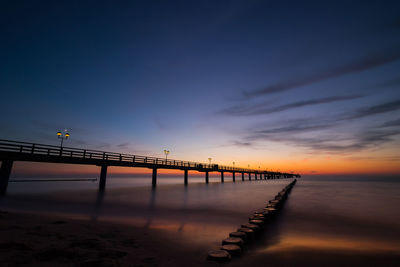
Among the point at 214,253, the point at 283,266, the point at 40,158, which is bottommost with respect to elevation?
the point at 283,266

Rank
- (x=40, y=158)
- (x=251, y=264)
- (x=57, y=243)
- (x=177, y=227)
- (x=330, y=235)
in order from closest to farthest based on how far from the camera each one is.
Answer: (x=251, y=264), (x=57, y=243), (x=330, y=235), (x=177, y=227), (x=40, y=158)

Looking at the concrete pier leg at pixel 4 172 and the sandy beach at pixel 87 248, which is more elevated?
the concrete pier leg at pixel 4 172

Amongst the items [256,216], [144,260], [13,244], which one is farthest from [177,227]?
[13,244]

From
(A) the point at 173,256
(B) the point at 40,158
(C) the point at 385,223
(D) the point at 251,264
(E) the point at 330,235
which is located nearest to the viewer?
(D) the point at 251,264

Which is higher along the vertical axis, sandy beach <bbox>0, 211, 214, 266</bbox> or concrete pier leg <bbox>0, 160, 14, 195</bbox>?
concrete pier leg <bbox>0, 160, 14, 195</bbox>

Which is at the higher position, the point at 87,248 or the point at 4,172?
the point at 4,172

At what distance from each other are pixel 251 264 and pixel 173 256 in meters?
1.87

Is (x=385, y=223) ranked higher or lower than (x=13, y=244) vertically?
lower

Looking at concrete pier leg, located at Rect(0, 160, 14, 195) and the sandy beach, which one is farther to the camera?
concrete pier leg, located at Rect(0, 160, 14, 195)

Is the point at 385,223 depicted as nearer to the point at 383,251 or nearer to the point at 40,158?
the point at 383,251

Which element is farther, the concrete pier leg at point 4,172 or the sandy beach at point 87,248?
the concrete pier leg at point 4,172

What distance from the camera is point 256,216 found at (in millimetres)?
7973

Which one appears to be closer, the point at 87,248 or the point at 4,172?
the point at 87,248

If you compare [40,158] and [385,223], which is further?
[40,158]
